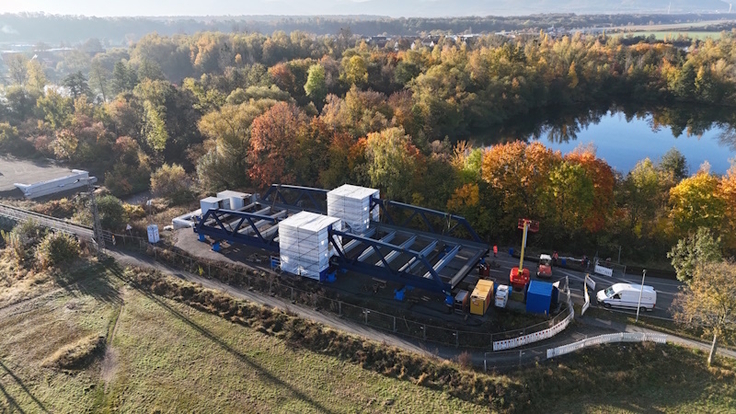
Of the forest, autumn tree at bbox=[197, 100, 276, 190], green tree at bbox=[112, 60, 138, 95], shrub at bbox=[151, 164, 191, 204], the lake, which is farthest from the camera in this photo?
green tree at bbox=[112, 60, 138, 95]

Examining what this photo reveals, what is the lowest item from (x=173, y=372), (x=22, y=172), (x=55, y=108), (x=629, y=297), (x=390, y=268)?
(x=173, y=372)

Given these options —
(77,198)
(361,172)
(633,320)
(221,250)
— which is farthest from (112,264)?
(633,320)

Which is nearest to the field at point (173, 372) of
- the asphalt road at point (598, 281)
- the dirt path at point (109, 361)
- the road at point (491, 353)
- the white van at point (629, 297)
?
the dirt path at point (109, 361)

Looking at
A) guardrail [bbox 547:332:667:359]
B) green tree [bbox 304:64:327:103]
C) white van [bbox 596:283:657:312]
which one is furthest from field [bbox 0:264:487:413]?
green tree [bbox 304:64:327:103]

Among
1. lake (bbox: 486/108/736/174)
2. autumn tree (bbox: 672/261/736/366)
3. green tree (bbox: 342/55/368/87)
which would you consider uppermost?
green tree (bbox: 342/55/368/87)

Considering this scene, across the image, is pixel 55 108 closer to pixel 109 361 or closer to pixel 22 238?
pixel 22 238

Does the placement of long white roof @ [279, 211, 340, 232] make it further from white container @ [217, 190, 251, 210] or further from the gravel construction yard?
the gravel construction yard

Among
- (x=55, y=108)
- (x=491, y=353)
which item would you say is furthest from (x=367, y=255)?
(x=55, y=108)
